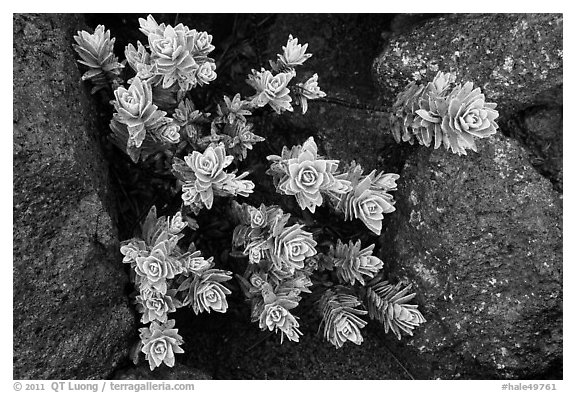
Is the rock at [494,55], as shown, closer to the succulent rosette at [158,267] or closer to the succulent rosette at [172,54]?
the succulent rosette at [172,54]

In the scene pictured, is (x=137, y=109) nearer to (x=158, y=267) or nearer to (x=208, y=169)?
(x=208, y=169)

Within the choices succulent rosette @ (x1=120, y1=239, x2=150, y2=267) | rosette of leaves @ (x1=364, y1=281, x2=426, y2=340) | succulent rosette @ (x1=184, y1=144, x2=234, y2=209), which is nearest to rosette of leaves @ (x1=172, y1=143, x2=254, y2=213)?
succulent rosette @ (x1=184, y1=144, x2=234, y2=209)

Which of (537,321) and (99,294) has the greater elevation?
(537,321)

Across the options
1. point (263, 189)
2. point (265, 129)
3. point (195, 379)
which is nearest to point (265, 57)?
point (265, 129)

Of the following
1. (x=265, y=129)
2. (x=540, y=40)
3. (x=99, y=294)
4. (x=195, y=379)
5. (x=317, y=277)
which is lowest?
(x=195, y=379)

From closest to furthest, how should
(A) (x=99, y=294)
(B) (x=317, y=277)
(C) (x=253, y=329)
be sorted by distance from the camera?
(A) (x=99, y=294)
(B) (x=317, y=277)
(C) (x=253, y=329)

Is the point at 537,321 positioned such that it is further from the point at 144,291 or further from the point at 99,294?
the point at 99,294

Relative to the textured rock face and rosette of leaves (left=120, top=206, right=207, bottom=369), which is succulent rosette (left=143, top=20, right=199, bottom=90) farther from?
rosette of leaves (left=120, top=206, right=207, bottom=369)
